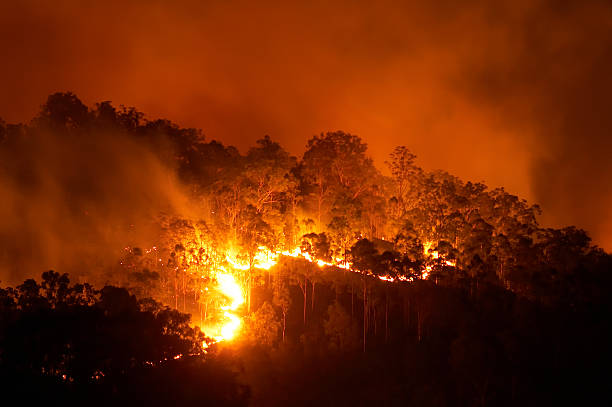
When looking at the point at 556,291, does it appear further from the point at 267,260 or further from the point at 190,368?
the point at 190,368

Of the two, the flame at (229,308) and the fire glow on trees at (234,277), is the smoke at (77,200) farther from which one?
the flame at (229,308)

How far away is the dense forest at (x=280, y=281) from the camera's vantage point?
51.2 ft

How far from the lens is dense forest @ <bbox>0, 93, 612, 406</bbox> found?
1562 centimetres

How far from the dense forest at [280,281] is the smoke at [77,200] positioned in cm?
12

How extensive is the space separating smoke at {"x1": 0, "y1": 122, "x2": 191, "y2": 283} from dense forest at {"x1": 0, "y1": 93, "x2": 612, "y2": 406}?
0.12m

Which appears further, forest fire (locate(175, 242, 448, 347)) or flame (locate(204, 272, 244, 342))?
forest fire (locate(175, 242, 448, 347))

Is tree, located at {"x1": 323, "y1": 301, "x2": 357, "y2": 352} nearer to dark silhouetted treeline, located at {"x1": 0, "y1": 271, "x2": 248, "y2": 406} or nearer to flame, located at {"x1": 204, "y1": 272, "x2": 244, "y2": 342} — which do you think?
flame, located at {"x1": 204, "y1": 272, "x2": 244, "y2": 342}

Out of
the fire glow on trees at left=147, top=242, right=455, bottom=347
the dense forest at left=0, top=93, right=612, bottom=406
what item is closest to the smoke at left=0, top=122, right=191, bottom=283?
the dense forest at left=0, top=93, right=612, bottom=406

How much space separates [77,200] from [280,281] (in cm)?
1415

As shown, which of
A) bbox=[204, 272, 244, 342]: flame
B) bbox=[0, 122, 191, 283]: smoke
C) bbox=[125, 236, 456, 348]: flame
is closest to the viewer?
bbox=[204, 272, 244, 342]: flame

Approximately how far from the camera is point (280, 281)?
28078mm

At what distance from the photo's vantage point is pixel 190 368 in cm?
1566

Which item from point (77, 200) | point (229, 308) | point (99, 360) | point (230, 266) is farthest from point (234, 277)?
point (99, 360)

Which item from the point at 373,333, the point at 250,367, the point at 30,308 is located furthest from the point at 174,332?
the point at 373,333
